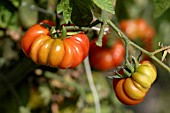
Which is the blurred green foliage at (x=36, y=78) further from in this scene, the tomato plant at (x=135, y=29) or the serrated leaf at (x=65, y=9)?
the serrated leaf at (x=65, y=9)

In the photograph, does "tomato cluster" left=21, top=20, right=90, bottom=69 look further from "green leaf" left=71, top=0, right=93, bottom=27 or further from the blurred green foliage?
the blurred green foliage

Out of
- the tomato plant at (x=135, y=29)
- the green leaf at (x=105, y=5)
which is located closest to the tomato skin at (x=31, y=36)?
the green leaf at (x=105, y=5)

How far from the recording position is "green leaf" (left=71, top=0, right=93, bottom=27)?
101cm

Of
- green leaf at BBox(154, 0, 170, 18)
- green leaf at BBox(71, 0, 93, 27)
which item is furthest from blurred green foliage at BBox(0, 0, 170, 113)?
green leaf at BBox(71, 0, 93, 27)

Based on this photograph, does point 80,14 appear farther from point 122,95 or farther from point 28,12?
point 28,12

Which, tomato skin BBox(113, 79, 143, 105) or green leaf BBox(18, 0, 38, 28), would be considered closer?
tomato skin BBox(113, 79, 143, 105)

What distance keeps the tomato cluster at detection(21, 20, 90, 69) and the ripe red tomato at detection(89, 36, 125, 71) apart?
2.53ft

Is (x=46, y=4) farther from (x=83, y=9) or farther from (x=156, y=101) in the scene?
(x=156, y=101)

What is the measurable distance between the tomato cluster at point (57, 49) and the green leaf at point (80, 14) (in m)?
0.03

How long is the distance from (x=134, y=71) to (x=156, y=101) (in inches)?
130

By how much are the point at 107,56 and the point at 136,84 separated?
824mm

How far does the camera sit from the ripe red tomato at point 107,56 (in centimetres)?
179

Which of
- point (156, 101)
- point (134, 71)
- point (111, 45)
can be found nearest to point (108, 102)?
point (111, 45)

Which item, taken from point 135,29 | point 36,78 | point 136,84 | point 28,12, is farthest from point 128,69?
point 135,29
